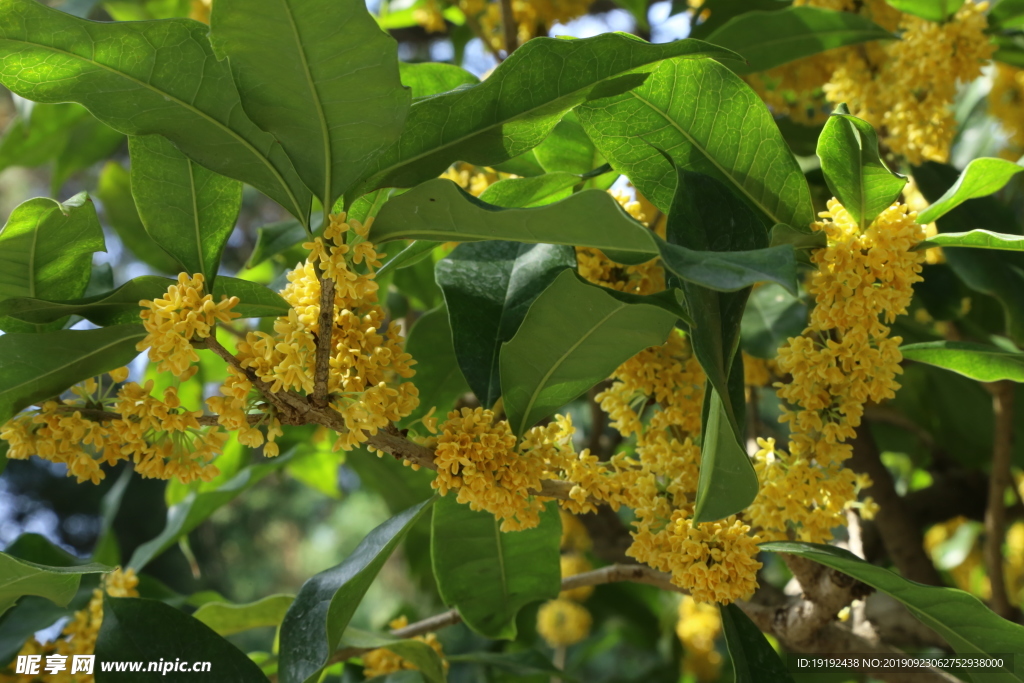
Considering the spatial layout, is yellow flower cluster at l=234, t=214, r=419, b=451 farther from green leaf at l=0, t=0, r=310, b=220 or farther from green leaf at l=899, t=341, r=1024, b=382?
green leaf at l=899, t=341, r=1024, b=382

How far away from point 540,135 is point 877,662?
0.97 metres

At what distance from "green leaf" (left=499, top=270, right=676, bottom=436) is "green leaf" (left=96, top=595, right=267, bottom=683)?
19.1 inches

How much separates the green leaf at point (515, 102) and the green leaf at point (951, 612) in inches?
22.2

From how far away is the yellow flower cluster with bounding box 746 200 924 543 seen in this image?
85 cm

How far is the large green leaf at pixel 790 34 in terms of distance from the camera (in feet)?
4.29

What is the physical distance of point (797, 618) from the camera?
3.97 ft

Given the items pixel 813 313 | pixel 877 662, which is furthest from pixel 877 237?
pixel 877 662

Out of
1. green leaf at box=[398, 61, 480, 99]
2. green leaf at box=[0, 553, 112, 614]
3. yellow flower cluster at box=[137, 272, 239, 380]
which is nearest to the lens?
yellow flower cluster at box=[137, 272, 239, 380]

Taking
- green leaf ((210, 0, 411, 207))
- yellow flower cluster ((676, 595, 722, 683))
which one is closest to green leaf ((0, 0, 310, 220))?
green leaf ((210, 0, 411, 207))

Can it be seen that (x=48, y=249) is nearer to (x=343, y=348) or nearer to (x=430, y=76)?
(x=343, y=348)

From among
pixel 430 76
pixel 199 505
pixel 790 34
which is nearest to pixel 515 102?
pixel 430 76

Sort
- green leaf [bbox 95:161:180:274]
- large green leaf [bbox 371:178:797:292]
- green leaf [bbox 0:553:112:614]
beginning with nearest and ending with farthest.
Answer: large green leaf [bbox 371:178:797:292] < green leaf [bbox 0:553:112:614] < green leaf [bbox 95:161:180:274]

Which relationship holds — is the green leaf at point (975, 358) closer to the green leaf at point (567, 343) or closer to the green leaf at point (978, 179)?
the green leaf at point (978, 179)

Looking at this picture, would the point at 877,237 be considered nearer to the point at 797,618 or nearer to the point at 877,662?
the point at 797,618
